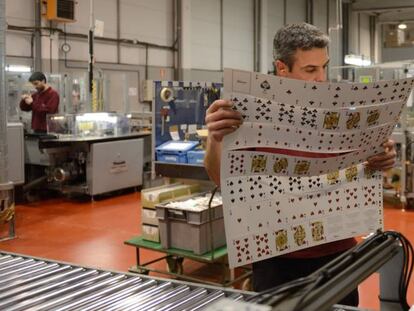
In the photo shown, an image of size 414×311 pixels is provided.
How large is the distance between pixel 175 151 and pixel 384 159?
2.76 m

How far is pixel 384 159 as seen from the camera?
156 centimetres

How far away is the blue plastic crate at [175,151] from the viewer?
165 inches

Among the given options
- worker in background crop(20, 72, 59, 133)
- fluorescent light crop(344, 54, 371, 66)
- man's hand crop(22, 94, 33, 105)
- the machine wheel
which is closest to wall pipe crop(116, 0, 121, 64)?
worker in background crop(20, 72, 59, 133)

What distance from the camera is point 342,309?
3.93ft

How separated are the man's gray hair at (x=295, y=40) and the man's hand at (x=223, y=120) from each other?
38 cm

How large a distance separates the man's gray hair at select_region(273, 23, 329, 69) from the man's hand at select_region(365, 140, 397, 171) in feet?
1.13

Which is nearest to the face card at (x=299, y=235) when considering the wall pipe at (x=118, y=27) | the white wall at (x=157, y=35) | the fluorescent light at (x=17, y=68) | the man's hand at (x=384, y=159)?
the man's hand at (x=384, y=159)

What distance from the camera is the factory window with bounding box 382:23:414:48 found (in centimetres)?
1663

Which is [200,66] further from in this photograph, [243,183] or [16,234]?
[243,183]

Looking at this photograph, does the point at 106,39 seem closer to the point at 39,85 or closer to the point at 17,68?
the point at 17,68

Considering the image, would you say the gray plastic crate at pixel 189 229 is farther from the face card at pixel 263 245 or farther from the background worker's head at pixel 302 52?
the face card at pixel 263 245

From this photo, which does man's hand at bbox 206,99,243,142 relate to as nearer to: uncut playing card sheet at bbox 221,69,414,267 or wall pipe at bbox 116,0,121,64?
uncut playing card sheet at bbox 221,69,414,267

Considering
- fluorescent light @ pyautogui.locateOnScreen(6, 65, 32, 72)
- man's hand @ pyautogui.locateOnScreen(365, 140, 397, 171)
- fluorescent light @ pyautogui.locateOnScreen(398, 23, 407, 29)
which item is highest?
fluorescent light @ pyautogui.locateOnScreen(398, 23, 407, 29)

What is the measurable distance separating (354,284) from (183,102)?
12.5 ft
